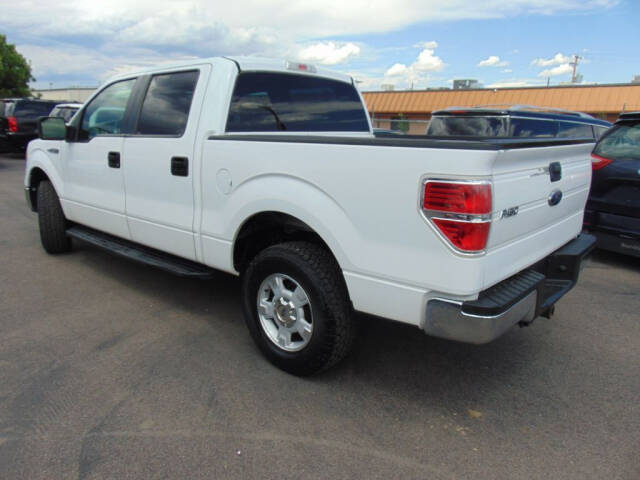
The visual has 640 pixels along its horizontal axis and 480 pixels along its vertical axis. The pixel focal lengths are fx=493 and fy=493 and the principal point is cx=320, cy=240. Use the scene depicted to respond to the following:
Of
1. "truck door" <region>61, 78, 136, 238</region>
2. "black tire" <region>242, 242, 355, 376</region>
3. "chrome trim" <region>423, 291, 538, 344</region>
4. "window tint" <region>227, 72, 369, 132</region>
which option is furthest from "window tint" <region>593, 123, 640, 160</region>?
"truck door" <region>61, 78, 136, 238</region>

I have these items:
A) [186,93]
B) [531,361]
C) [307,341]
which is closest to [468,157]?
[307,341]

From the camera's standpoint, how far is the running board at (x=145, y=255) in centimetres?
366

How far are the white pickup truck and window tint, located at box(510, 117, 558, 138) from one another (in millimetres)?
3846

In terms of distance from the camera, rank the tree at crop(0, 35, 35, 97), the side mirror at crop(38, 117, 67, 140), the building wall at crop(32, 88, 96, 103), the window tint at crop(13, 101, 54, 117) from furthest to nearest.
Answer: the building wall at crop(32, 88, 96, 103) < the tree at crop(0, 35, 35, 97) < the window tint at crop(13, 101, 54, 117) < the side mirror at crop(38, 117, 67, 140)

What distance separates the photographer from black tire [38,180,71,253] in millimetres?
5266

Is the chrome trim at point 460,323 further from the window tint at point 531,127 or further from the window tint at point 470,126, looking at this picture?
the window tint at point 531,127

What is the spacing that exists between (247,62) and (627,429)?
3.30 metres

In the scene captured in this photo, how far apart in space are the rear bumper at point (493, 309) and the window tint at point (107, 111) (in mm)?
3262

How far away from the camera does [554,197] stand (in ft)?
9.32

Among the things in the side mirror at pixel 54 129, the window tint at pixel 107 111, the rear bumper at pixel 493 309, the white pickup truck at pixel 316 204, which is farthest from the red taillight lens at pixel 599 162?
the side mirror at pixel 54 129

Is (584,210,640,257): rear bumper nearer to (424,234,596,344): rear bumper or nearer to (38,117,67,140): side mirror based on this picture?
(424,234,596,344): rear bumper

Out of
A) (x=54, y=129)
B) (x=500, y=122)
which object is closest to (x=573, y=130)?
(x=500, y=122)

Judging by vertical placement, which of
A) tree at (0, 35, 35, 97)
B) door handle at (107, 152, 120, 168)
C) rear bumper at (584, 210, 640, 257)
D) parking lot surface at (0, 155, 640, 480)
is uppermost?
tree at (0, 35, 35, 97)

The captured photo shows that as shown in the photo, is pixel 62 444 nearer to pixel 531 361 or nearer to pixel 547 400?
pixel 547 400
